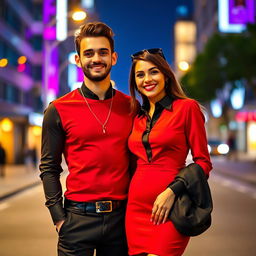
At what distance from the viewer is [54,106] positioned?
3.60 metres

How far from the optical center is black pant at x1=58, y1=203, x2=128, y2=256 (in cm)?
349

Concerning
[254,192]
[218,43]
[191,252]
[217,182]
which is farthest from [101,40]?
[218,43]

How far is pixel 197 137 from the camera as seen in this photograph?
11.1ft

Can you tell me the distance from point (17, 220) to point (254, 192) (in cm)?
840

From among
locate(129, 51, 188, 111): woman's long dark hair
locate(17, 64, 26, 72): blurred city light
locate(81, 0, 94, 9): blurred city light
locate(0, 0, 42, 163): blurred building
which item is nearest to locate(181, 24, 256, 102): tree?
locate(0, 0, 42, 163): blurred building

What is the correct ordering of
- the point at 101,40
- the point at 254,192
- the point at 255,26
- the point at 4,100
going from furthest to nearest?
the point at 4,100
the point at 255,26
the point at 254,192
the point at 101,40

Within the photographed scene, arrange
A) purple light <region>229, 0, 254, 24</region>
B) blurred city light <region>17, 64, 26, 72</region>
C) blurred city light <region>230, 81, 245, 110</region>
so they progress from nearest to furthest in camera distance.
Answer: purple light <region>229, 0, 254, 24</region> < blurred city light <region>17, 64, 26, 72</region> < blurred city light <region>230, 81, 245, 110</region>

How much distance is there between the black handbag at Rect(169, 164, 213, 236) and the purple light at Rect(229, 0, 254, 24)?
3847 cm

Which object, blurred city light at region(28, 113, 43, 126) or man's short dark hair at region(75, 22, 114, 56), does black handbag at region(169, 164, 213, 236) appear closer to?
man's short dark hair at region(75, 22, 114, 56)

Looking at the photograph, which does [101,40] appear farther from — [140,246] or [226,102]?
[226,102]

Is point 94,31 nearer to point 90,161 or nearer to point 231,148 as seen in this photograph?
point 90,161

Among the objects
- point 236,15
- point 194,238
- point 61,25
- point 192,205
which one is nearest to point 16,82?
point 61,25

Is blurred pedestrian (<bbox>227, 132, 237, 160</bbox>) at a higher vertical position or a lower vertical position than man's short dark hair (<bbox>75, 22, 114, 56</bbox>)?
→ lower

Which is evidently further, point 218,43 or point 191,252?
point 218,43
